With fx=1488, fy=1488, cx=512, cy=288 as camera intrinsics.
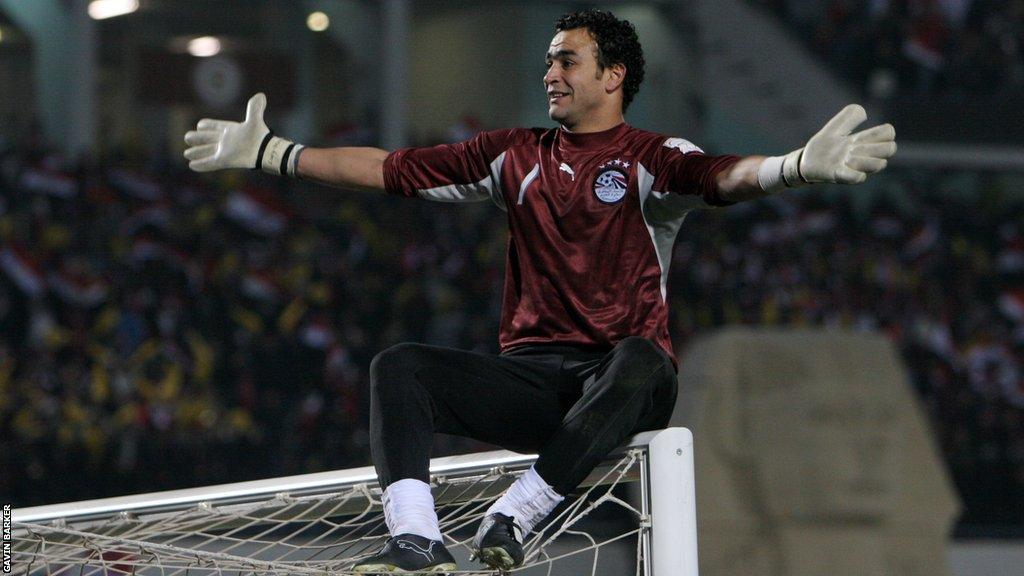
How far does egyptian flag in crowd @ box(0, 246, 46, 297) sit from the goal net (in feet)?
19.4

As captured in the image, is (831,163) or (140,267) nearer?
(831,163)

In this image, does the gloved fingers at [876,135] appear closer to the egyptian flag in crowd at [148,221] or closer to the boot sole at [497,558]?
the boot sole at [497,558]

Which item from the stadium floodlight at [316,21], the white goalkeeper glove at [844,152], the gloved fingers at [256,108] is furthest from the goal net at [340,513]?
the stadium floodlight at [316,21]

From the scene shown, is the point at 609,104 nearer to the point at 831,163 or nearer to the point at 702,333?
the point at 831,163

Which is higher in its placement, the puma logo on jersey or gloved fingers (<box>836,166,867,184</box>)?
gloved fingers (<box>836,166,867,184</box>)

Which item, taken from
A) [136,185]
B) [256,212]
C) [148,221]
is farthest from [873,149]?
[136,185]

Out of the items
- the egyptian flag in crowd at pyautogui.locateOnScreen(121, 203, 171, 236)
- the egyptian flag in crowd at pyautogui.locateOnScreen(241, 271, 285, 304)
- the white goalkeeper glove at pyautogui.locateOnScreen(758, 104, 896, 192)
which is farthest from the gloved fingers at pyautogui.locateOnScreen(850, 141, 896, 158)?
the egyptian flag in crowd at pyautogui.locateOnScreen(121, 203, 171, 236)

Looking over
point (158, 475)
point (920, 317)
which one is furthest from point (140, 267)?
point (920, 317)

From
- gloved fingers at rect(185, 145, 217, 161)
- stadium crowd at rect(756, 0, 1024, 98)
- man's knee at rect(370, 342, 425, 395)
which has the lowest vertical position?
man's knee at rect(370, 342, 425, 395)

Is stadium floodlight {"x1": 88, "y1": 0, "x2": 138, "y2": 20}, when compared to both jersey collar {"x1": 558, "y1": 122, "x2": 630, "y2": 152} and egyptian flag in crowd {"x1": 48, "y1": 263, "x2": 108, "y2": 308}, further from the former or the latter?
jersey collar {"x1": 558, "y1": 122, "x2": 630, "y2": 152}

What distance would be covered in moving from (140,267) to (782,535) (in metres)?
4.86

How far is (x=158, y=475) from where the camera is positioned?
28.6 feet

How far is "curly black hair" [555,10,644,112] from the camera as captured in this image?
3383 mm

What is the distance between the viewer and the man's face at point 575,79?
336 cm
